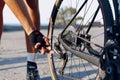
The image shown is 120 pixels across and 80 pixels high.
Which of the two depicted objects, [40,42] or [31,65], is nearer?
[40,42]

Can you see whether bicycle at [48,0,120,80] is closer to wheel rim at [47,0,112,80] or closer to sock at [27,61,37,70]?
wheel rim at [47,0,112,80]

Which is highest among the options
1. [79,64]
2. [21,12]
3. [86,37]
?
[21,12]

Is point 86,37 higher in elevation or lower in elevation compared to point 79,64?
higher

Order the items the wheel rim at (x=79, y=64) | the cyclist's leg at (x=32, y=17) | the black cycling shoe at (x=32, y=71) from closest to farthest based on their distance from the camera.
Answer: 1. the wheel rim at (x=79, y=64)
2. the cyclist's leg at (x=32, y=17)
3. the black cycling shoe at (x=32, y=71)

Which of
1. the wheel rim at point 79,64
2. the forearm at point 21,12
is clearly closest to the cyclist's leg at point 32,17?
the wheel rim at point 79,64

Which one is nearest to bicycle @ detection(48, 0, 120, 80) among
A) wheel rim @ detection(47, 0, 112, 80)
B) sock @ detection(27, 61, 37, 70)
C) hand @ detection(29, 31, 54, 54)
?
wheel rim @ detection(47, 0, 112, 80)

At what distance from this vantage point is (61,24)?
3592mm

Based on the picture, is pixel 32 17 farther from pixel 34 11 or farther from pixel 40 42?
pixel 40 42

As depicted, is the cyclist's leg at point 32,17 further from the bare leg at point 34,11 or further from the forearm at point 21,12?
the forearm at point 21,12

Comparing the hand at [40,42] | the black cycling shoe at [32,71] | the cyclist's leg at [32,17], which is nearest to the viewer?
the hand at [40,42]

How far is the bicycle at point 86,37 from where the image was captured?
2.46 meters

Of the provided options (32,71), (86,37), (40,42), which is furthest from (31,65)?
(40,42)

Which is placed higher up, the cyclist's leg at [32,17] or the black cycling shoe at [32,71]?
the cyclist's leg at [32,17]

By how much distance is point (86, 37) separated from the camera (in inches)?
125
